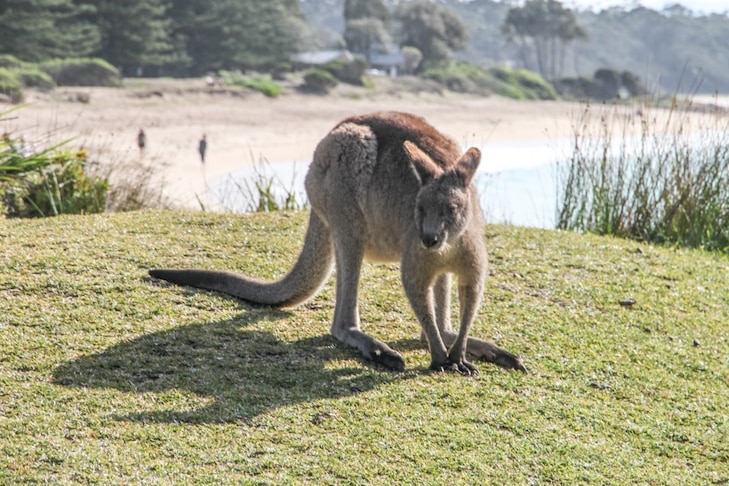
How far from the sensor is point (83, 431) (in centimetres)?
404

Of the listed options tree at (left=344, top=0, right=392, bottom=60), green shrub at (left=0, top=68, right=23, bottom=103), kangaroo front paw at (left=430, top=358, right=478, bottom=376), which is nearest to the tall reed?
kangaroo front paw at (left=430, top=358, right=478, bottom=376)

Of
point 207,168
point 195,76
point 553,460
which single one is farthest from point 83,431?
point 195,76

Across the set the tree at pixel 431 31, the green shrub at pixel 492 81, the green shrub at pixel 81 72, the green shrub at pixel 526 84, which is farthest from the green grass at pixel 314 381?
the tree at pixel 431 31

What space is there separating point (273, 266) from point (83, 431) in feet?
8.75

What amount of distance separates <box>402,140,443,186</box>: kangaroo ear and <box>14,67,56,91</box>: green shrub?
3080 cm

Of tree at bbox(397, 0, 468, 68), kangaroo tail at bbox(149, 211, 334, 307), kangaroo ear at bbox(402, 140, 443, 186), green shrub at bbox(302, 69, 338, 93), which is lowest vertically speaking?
kangaroo tail at bbox(149, 211, 334, 307)

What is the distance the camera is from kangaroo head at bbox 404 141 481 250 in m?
4.47

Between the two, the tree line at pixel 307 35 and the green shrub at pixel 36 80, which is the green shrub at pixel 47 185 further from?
the green shrub at pixel 36 80

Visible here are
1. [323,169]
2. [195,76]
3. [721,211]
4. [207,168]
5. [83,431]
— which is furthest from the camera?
[195,76]

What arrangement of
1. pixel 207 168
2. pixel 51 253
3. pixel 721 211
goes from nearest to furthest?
1. pixel 51 253
2. pixel 721 211
3. pixel 207 168

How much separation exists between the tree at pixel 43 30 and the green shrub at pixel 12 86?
685 centimetres

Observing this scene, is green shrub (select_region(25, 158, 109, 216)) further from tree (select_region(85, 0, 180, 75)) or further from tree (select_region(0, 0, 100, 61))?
tree (select_region(85, 0, 180, 75))

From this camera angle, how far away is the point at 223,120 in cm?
3362

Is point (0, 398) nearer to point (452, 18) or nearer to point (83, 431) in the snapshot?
point (83, 431)
